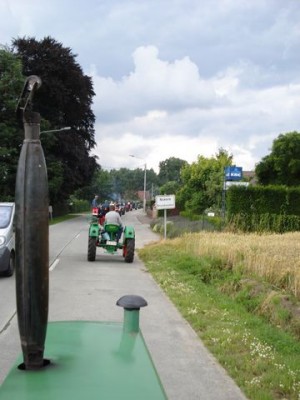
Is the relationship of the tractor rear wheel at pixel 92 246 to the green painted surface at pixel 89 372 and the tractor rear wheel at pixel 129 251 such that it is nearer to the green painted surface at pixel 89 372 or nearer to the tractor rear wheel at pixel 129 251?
the tractor rear wheel at pixel 129 251

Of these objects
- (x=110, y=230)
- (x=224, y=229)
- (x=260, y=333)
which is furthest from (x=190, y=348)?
Answer: (x=224, y=229)

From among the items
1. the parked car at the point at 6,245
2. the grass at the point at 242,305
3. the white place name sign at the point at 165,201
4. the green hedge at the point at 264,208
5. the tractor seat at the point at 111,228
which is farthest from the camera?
the green hedge at the point at 264,208

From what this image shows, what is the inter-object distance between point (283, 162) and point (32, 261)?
42.9m

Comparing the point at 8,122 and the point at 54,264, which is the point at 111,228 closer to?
the point at 54,264

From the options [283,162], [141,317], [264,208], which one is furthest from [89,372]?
[283,162]

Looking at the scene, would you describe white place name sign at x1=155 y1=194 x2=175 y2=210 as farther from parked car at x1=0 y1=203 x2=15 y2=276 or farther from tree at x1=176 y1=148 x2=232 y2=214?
tree at x1=176 y1=148 x2=232 y2=214

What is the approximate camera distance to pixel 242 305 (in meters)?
10.0

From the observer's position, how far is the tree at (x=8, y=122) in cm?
4425

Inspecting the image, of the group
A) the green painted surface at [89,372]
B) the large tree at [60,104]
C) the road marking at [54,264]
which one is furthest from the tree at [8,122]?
the green painted surface at [89,372]

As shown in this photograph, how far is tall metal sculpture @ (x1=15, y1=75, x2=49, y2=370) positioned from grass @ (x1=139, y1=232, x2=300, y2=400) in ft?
10.2

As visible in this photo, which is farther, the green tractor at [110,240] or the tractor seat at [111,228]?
the tractor seat at [111,228]

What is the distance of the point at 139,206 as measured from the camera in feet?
406

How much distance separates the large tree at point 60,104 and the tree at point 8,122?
276cm

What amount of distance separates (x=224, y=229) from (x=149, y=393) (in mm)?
23718
